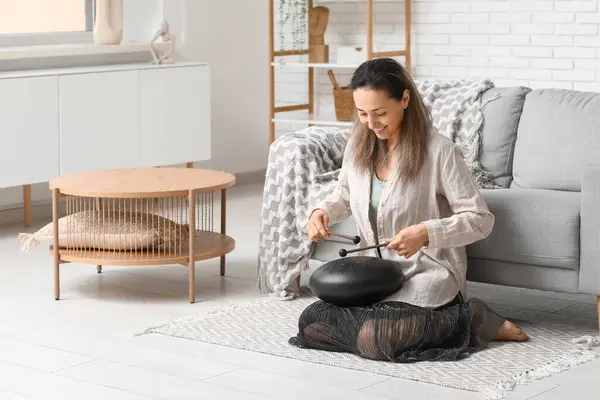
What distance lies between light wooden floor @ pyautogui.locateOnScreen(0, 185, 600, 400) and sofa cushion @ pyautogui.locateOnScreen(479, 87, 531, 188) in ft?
1.61

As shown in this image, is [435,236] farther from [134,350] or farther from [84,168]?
[84,168]

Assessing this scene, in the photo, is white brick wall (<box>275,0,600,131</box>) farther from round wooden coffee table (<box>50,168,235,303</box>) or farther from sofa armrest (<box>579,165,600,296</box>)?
sofa armrest (<box>579,165,600,296</box>)

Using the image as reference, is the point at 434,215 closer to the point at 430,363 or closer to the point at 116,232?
the point at 430,363

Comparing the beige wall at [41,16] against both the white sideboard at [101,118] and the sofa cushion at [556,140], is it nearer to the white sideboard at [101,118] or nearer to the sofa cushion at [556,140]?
the white sideboard at [101,118]

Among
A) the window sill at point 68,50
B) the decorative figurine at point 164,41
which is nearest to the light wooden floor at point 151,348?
the window sill at point 68,50

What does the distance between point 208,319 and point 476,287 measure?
121 cm

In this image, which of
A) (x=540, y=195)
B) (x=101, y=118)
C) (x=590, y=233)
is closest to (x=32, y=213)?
(x=101, y=118)

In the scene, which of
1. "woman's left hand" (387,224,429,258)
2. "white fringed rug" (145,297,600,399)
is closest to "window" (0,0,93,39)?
"white fringed rug" (145,297,600,399)

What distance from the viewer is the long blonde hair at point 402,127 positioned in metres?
3.66

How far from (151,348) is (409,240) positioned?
0.94 m

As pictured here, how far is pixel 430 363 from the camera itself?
3.53 meters

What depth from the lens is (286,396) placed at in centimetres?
324

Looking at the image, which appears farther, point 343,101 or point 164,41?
point 343,101

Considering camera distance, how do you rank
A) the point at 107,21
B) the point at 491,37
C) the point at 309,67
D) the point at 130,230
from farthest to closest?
the point at 309,67, the point at 491,37, the point at 107,21, the point at 130,230
